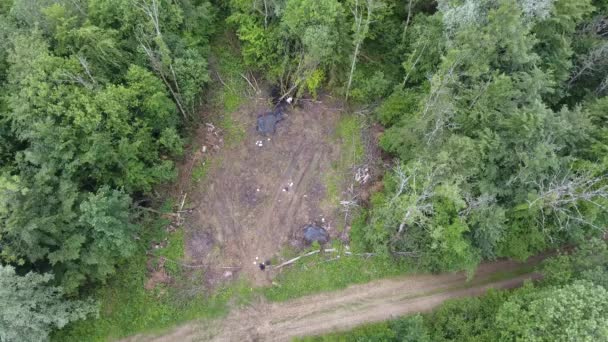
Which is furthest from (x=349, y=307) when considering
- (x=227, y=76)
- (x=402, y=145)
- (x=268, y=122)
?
(x=227, y=76)

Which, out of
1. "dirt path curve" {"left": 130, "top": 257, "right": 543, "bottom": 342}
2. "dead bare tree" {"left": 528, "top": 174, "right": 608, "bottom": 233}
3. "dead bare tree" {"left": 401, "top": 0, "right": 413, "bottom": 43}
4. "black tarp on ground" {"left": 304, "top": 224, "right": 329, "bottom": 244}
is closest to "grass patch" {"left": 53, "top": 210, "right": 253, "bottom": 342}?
"dirt path curve" {"left": 130, "top": 257, "right": 543, "bottom": 342}

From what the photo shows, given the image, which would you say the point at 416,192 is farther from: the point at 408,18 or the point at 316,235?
the point at 408,18

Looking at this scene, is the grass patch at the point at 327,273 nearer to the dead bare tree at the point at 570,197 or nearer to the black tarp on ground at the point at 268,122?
the dead bare tree at the point at 570,197

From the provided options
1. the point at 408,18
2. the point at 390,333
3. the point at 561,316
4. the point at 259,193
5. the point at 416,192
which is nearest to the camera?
the point at 561,316

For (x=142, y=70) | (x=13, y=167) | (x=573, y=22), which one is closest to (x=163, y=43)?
(x=142, y=70)

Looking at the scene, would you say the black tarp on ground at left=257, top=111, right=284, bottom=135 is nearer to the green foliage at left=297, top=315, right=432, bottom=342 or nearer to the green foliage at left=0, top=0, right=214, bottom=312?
the green foliage at left=0, top=0, right=214, bottom=312
